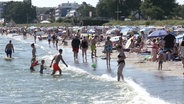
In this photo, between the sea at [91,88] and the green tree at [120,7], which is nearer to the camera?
the sea at [91,88]

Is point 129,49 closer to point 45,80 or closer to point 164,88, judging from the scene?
point 45,80

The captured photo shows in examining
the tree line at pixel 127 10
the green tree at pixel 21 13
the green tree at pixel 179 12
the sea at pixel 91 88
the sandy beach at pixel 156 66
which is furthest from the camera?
the green tree at pixel 21 13

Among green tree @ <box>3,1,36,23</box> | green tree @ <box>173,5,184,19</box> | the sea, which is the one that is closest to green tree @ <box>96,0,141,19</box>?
green tree @ <box>173,5,184,19</box>

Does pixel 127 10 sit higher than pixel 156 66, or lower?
higher

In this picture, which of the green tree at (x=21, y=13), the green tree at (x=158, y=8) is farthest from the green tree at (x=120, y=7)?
the green tree at (x=21, y=13)

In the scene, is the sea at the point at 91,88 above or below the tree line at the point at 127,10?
below

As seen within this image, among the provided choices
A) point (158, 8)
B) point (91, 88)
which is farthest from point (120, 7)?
point (91, 88)

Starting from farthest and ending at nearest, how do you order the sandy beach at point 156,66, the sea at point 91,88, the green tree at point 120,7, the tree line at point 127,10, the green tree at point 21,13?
the green tree at point 21,13
the green tree at point 120,7
the tree line at point 127,10
the sandy beach at point 156,66
the sea at point 91,88

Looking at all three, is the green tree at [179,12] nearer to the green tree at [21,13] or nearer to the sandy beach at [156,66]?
the green tree at [21,13]

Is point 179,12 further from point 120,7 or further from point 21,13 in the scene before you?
point 21,13

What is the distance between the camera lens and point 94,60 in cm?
2675

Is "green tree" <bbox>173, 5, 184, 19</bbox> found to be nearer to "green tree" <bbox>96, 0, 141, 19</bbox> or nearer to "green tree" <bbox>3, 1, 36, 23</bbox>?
"green tree" <bbox>96, 0, 141, 19</bbox>

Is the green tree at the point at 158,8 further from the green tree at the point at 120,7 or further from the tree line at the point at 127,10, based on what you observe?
the green tree at the point at 120,7

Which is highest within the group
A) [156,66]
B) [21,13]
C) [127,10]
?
[21,13]
